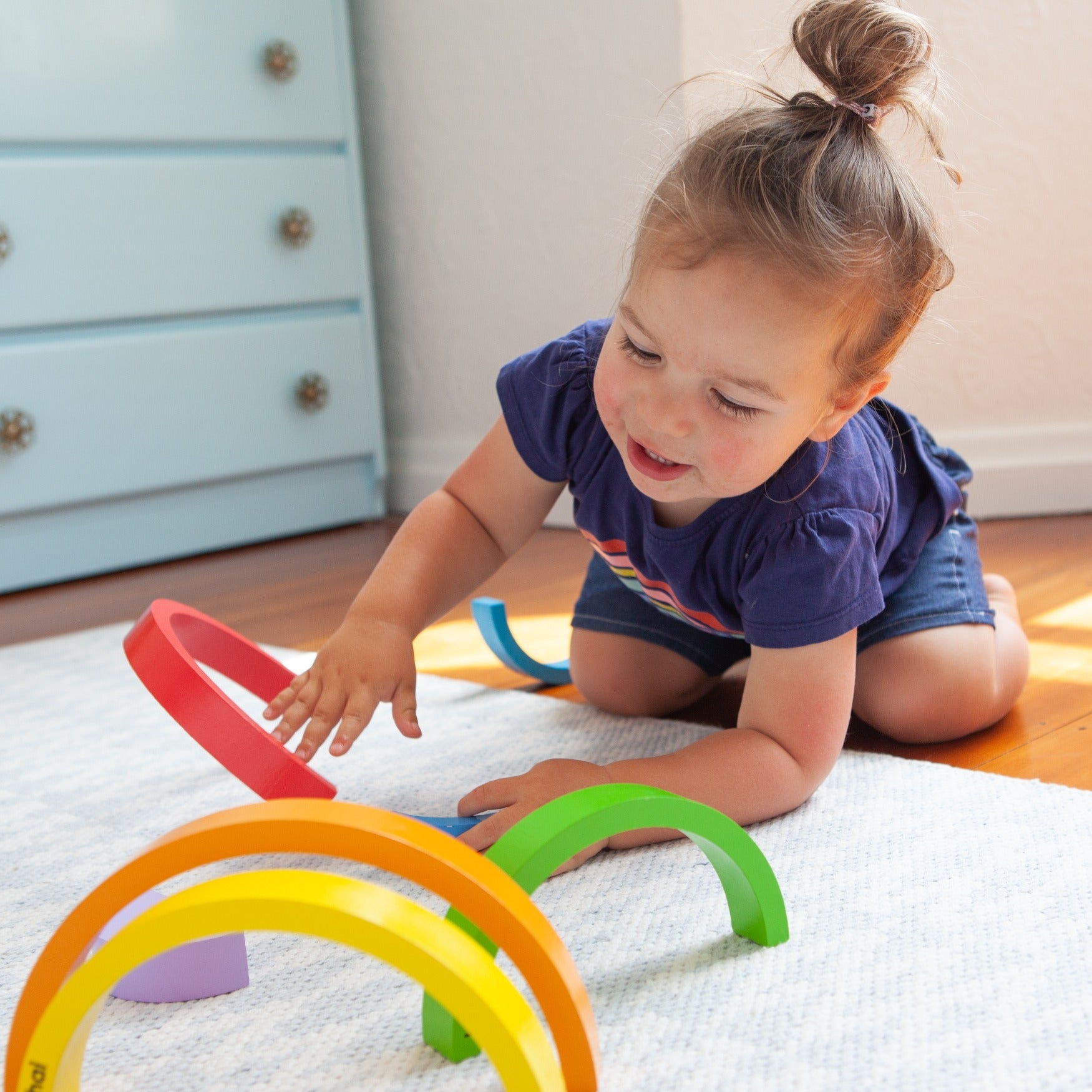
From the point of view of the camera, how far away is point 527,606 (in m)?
1.20

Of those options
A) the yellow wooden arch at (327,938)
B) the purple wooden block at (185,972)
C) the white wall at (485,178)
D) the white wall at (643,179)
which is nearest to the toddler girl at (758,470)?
the purple wooden block at (185,972)

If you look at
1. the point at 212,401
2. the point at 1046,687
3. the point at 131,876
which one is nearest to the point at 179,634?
the point at 131,876

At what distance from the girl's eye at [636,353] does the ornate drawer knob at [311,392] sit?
1044 millimetres

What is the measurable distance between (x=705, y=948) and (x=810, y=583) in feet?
0.69

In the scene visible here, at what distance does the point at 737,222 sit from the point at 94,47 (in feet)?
3.47

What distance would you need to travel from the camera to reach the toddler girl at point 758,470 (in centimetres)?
57

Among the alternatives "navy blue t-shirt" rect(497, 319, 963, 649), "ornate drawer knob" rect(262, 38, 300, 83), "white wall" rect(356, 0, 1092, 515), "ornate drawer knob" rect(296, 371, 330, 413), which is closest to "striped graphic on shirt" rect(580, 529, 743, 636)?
"navy blue t-shirt" rect(497, 319, 963, 649)

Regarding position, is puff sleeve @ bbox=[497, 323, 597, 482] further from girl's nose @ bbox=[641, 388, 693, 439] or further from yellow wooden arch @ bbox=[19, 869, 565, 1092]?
yellow wooden arch @ bbox=[19, 869, 565, 1092]

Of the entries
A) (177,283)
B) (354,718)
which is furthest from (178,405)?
(354,718)

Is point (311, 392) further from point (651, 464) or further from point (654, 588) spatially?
point (651, 464)

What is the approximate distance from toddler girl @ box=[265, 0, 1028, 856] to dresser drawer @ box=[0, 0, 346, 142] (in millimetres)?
821

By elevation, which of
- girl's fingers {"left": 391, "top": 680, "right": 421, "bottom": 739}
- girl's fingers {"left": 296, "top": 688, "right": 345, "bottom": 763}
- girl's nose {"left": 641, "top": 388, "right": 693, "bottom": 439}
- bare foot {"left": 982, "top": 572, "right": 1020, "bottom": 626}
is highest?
girl's nose {"left": 641, "top": 388, "right": 693, "bottom": 439}

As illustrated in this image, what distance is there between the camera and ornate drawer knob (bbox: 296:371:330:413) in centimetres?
158

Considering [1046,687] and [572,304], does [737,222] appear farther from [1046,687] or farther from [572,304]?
[572,304]
